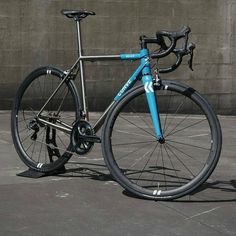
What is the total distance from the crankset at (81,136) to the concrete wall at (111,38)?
5105mm

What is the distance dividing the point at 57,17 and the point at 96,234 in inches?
267

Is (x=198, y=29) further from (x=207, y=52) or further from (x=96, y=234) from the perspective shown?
(x=96, y=234)

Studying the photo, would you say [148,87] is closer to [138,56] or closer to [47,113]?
[138,56]

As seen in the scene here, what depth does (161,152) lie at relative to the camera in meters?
6.48

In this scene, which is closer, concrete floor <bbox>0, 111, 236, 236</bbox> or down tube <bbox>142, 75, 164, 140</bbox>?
concrete floor <bbox>0, 111, 236, 236</bbox>

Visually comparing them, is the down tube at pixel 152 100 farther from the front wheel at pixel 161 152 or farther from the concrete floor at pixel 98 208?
the concrete floor at pixel 98 208

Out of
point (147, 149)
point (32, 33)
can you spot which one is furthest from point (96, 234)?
point (32, 33)

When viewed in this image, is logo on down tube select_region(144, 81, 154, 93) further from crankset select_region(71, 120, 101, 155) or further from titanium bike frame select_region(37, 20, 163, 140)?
crankset select_region(71, 120, 101, 155)

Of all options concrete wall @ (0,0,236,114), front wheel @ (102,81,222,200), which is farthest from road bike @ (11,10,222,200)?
concrete wall @ (0,0,236,114)

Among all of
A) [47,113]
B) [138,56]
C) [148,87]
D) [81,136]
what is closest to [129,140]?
[47,113]

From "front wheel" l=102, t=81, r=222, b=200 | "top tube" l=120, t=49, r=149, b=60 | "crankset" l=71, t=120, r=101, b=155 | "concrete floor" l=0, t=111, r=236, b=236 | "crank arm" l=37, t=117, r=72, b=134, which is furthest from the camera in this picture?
"crank arm" l=37, t=117, r=72, b=134

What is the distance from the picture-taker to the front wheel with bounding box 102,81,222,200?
430 centimetres

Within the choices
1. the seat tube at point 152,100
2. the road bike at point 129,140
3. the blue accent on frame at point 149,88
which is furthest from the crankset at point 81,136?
the seat tube at point 152,100

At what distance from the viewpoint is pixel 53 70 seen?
204 inches
